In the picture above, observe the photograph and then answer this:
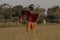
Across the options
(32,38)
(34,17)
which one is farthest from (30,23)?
(32,38)

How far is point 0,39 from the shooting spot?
6.52 metres

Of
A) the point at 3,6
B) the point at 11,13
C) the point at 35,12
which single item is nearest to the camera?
the point at 35,12

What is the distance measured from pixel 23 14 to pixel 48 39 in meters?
2.50

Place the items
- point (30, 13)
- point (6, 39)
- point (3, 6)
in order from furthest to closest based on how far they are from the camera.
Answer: point (3, 6) → point (6, 39) → point (30, 13)

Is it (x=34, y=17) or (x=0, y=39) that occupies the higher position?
(x=34, y=17)

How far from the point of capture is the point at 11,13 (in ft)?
86.3

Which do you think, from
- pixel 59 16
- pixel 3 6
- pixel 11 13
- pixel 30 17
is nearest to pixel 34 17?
pixel 30 17

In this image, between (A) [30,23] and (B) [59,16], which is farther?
(B) [59,16]

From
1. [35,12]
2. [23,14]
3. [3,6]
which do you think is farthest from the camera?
[3,6]

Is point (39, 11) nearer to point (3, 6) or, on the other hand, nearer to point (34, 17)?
point (34, 17)

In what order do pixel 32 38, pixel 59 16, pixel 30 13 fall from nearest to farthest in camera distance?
pixel 30 13 < pixel 32 38 < pixel 59 16

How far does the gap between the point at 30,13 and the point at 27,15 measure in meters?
0.07

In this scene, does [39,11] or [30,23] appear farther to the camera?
[39,11]

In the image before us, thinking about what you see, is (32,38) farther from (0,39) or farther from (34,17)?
(34,17)
